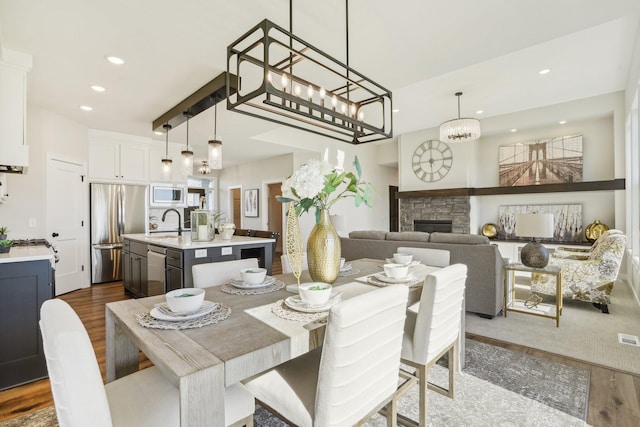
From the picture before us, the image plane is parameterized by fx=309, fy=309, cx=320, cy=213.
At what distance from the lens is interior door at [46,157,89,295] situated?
4.24 meters

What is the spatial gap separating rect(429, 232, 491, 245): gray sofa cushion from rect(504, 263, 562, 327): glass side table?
1.26 ft

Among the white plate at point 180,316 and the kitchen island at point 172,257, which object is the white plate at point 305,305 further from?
the kitchen island at point 172,257

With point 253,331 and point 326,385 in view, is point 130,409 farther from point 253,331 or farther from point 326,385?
point 326,385

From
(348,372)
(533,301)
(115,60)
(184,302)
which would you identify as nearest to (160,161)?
(115,60)

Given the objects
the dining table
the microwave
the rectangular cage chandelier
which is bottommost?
Answer: the dining table

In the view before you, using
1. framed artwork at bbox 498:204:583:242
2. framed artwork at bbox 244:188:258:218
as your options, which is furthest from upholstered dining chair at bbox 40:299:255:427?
framed artwork at bbox 244:188:258:218

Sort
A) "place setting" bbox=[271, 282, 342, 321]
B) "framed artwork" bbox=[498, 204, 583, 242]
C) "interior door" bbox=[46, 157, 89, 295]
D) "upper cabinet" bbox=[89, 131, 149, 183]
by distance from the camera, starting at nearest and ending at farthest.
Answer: "place setting" bbox=[271, 282, 342, 321] < "interior door" bbox=[46, 157, 89, 295] < "upper cabinet" bbox=[89, 131, 149, 183] < "framed artwork" bbox=[498, 204, 583, 242]

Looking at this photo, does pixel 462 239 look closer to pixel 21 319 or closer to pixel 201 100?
pixel 201 100

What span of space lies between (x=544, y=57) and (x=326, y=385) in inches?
173

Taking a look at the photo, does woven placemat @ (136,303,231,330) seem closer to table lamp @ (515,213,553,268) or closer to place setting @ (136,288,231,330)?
place setting @ (136,288,231,330)

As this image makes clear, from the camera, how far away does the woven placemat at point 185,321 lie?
108 cm

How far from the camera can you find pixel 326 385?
99 centimetres

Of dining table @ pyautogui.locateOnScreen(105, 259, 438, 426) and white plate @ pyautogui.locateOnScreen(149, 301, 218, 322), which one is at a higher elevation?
white plate @ pyautogui.locateOnScreen(149, 301, 218, 322)

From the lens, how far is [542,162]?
19.0ft
